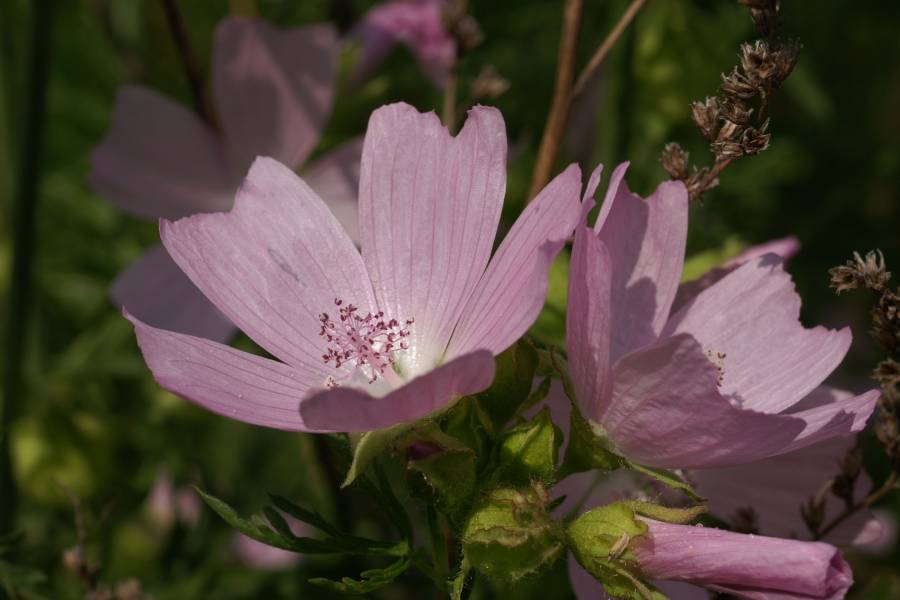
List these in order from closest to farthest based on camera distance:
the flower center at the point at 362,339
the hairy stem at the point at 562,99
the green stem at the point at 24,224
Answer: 1. the flower center at the point at 362,339
2. the hairy stem at the point at 562,99
3. the green stem at the point at 24,224

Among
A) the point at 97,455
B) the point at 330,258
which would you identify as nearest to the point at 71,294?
the point at 97,455

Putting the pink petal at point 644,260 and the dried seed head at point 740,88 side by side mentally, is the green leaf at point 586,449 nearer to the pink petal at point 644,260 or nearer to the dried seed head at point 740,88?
the pink petal at point 644,260

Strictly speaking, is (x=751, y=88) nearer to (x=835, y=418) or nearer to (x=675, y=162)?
(x=675, y=162)

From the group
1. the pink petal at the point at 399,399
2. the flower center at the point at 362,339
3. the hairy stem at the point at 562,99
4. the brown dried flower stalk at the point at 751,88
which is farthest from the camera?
the hairy stem at the point at 562,99

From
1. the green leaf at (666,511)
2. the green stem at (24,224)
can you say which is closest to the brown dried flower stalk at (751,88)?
the green leaf at (666,511)

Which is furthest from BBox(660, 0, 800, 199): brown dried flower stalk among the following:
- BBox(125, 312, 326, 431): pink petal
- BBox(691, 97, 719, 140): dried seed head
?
BBox(125, 312, 326, 431): pink petal

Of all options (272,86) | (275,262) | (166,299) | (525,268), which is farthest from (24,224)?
(525,268)
